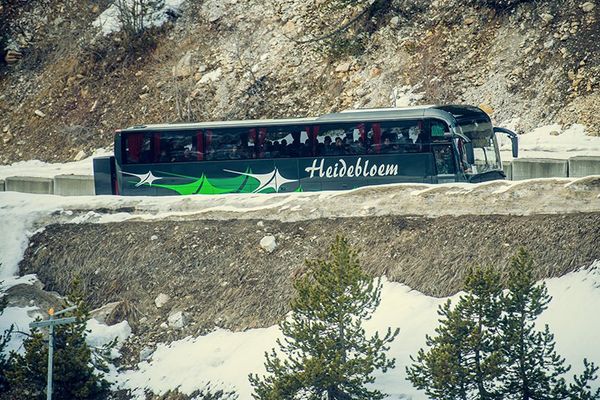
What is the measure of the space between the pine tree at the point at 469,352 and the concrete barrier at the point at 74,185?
65.5ft

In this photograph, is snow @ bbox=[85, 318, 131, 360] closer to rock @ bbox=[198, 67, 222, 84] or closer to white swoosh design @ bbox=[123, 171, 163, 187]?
white swoosh design @ bbox=[123, 171, 163, 187]

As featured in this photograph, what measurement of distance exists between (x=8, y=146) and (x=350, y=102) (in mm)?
16036

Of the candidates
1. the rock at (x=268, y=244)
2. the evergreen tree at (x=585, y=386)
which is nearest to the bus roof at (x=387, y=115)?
the rock at (x=268, y=244)

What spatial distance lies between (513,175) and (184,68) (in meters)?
18.7

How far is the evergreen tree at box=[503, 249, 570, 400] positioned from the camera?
24.4m

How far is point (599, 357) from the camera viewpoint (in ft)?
86.5

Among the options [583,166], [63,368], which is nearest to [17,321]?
[63,368]

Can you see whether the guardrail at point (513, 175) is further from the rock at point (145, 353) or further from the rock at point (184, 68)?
the rock at point (145, 353)

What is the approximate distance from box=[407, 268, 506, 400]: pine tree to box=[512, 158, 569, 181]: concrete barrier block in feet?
42.6

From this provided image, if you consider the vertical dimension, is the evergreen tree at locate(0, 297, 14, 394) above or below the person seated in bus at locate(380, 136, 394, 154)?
below

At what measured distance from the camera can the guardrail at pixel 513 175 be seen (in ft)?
123

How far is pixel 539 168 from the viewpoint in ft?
127

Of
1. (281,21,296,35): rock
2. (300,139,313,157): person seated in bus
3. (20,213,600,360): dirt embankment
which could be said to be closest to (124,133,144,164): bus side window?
(20,213,600,360): dirt embankment

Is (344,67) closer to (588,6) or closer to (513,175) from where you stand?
(588,6)
